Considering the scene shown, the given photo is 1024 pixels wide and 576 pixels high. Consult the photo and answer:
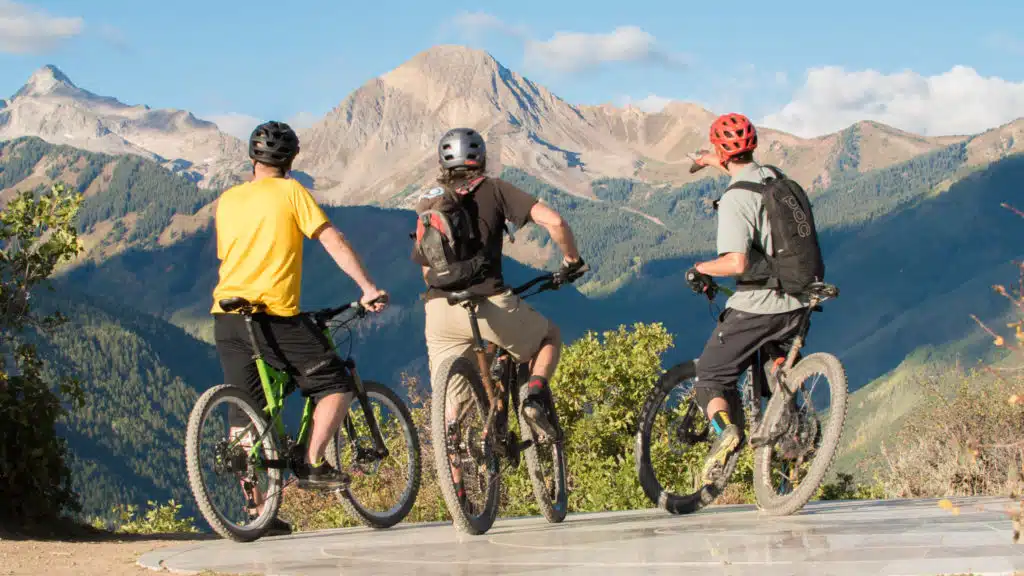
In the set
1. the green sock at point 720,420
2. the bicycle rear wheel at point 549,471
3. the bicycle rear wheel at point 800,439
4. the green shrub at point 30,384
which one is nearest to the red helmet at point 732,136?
the bicycle rear wheel at point 800,439

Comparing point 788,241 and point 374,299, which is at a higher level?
point 788,241

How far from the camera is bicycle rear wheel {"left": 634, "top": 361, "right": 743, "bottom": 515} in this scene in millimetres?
8977

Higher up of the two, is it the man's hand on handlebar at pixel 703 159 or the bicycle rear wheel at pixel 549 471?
the man's hand on handlebar at pixel 703 159

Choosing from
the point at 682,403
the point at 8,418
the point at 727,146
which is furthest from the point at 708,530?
the point at 8,418

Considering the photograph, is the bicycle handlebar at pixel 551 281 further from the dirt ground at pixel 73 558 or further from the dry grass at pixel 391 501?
the dirt ground at pixel 73 558

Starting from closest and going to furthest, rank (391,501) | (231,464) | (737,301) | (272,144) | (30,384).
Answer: (231,464)
(737,301)
(272,144)
(391,501)
(30,384)

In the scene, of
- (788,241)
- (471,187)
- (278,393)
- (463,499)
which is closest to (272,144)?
(471,187)

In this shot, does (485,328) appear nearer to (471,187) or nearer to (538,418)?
(538,418)

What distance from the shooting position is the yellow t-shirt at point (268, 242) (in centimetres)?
822

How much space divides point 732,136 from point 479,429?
9.15ft

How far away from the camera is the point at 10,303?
15.2m

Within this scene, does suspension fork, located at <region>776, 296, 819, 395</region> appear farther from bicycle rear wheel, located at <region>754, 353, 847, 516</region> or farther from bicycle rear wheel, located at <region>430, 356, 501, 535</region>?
bicycle rear wheel, located at <region>430, 356, 501, 535</region>

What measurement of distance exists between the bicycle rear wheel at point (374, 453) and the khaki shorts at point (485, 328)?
0.79 meters

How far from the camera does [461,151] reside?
332 inches
